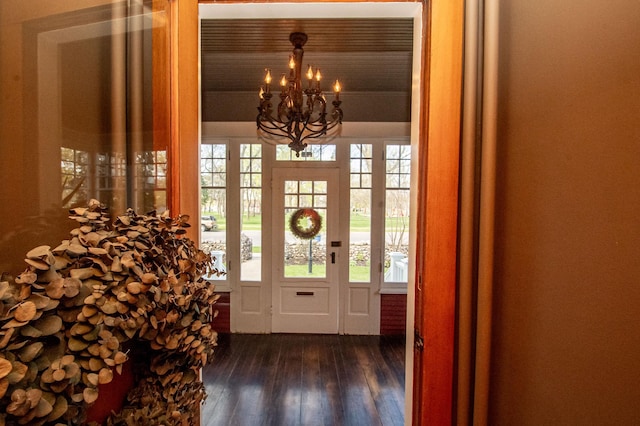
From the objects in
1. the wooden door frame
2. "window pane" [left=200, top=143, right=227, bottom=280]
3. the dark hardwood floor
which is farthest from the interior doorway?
"window pane" [left=200, top=143, right=227, bottom=280]

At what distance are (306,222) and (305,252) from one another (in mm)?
431

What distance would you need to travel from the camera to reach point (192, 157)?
127cm

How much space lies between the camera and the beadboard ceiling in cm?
275

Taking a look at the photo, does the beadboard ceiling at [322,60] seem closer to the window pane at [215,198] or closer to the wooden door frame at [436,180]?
the window pane at [215,198]

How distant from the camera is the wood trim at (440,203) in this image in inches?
44.4

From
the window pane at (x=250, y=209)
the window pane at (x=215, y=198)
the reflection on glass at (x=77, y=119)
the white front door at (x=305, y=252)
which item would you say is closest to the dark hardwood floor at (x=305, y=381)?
the white front door at (x=305, y=252)

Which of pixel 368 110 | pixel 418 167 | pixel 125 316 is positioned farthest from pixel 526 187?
pixel 368 110

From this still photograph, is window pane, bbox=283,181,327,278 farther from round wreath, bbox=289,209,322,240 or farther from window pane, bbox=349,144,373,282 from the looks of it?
window pane, bbox=349,144,373,282

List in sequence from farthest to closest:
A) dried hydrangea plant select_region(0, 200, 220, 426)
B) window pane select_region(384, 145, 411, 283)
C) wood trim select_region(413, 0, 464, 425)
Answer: window pane select_region(384, 145, 411, 283), wood trim select_region(413, 0, 464, 425), dried hydrangea plant select_region(0, 200, 220, 426)

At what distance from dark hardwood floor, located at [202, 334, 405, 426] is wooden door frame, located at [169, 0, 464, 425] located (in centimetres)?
183

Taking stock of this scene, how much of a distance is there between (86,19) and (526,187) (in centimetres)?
130

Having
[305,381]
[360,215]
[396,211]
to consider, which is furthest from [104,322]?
[396,211]

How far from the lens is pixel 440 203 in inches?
45.2

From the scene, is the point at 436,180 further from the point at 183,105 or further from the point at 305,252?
the point at 305,252
